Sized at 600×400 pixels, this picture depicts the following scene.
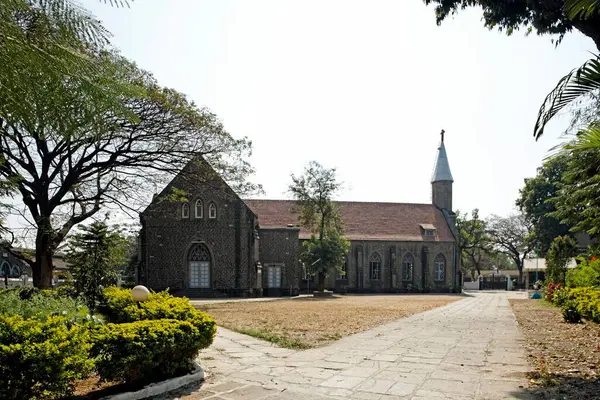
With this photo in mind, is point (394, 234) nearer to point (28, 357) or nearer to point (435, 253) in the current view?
point (435, 253)

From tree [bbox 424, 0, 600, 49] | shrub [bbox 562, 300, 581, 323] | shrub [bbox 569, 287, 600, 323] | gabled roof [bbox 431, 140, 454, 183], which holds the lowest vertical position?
shrub [bbox 562, 300, 581, 323]

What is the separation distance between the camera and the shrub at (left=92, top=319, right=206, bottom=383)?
575 cm

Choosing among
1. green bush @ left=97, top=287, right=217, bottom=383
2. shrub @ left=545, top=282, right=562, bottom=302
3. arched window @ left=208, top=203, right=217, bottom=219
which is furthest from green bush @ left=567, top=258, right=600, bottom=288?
arched window @ left=208, top=203, right=217, bottom=219

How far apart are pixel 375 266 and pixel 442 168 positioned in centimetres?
1388

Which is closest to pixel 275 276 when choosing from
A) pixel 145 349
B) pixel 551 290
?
pixel 551 290

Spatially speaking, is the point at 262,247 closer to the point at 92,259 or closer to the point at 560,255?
the point at 560,255

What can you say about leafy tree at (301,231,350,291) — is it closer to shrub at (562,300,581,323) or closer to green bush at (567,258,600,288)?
green bush at (567,258,600,288)

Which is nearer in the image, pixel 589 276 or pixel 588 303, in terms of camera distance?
pixel 588 303

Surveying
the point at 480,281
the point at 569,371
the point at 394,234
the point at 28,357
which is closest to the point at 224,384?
the point at 28,357

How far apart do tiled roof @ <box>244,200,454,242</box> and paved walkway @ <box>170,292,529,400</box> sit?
32.6 m

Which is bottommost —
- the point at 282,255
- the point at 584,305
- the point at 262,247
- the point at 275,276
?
the point at 275,276

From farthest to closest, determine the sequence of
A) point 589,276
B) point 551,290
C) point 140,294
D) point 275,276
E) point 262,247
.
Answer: point 262,247 < point 275,276 < point 551,290 < point 589,276 < point 140,294

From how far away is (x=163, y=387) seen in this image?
641 centimetres

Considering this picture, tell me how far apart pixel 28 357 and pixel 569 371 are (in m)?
7.37
